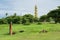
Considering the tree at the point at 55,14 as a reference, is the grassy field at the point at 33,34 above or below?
below

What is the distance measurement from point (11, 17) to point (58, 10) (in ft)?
48.0

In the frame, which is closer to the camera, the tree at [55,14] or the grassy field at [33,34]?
the grassy field at [33,34]

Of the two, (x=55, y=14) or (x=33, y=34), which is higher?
(x=55, y=14)

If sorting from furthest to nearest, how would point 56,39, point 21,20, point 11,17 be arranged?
1. point 11,17
2. point 21,20
3. point 56,39

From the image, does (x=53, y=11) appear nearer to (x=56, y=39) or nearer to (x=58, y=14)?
(x=58, y=14)

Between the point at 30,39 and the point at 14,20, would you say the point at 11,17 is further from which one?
the point at 30,39

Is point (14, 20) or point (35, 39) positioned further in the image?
point (14, 20)

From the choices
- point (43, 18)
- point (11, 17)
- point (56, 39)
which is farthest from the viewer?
point (43, 18)

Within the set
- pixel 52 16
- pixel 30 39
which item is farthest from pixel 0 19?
pixel 30 39

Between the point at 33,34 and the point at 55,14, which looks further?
the point at 55,14

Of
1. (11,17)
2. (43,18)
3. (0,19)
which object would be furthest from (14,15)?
(43,18)

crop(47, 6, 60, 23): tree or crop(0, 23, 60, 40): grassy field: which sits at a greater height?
crop(47, 6, 60, 23): tree

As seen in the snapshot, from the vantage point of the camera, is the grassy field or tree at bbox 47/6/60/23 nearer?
the grassy field

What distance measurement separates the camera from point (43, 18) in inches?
3100
